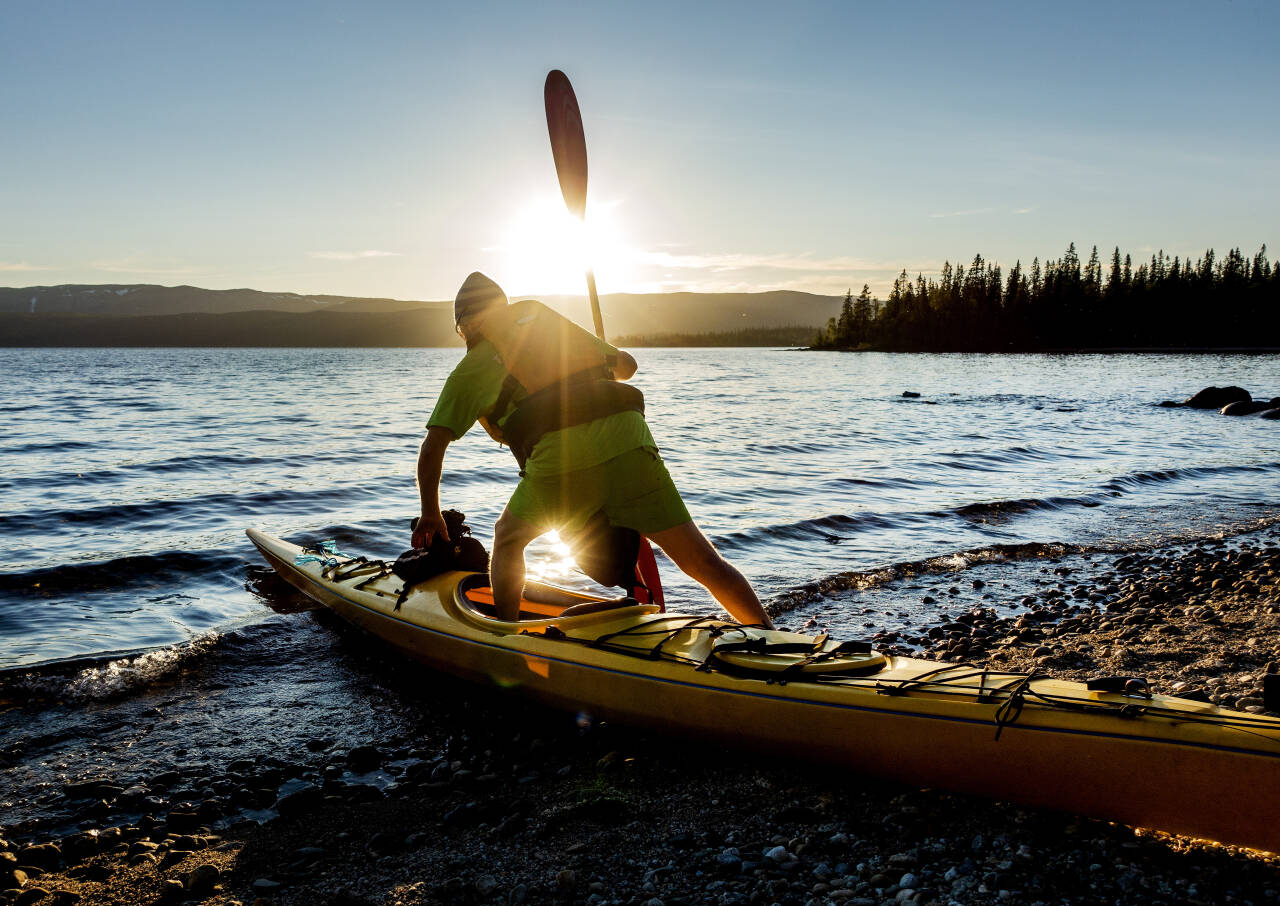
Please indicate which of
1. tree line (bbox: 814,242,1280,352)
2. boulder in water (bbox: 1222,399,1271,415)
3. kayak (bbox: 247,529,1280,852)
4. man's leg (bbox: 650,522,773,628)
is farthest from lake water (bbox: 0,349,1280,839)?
tree line (bbox: 814,242,1280,352)

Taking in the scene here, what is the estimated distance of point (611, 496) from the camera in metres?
4.11

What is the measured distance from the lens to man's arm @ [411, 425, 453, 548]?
13.6 feet

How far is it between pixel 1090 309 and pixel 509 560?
115 m

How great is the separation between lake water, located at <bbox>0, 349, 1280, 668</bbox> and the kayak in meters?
Result: 2.81

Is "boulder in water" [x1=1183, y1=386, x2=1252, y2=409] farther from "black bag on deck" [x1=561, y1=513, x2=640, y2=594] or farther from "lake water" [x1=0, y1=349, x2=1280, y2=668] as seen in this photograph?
"black bag on deck" [x1=561, y1=513, x2=640, y2=594]

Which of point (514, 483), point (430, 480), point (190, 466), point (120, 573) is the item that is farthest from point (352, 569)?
point (190, 466)

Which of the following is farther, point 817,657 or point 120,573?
point 120,573

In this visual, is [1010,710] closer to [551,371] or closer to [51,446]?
[551,371]

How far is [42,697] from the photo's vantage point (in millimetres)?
4957

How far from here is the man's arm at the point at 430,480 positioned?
4.16 meters

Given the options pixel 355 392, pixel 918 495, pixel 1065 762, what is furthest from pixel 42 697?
pixel 355 392

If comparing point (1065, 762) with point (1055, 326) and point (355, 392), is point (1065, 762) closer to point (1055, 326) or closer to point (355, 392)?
point (355, 392)

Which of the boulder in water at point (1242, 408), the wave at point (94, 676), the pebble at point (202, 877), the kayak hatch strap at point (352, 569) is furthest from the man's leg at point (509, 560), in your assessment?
the boulder in water at point (1242, 408)

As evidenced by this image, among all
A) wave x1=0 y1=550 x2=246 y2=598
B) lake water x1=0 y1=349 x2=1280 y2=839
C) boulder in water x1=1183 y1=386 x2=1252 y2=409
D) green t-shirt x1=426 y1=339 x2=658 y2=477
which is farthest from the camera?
boulder in water x1=1183 y1=386 x2=1252 y2=409
